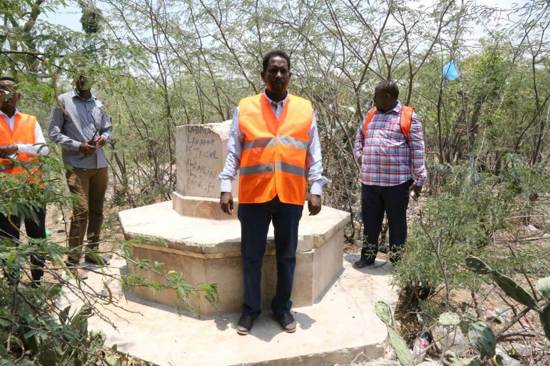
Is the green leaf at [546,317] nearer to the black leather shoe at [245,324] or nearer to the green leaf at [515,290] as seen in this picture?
the green leaf at [515,290]

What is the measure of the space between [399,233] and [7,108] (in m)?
3.14

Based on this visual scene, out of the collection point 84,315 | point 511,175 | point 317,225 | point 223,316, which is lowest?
point 223,316

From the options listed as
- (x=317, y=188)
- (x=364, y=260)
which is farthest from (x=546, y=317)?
(x=364, y=260)

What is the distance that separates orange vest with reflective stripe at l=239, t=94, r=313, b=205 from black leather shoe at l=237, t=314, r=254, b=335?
2.46ft

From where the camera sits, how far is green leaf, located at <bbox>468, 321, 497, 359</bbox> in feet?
4.66

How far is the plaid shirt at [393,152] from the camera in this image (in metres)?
3.40

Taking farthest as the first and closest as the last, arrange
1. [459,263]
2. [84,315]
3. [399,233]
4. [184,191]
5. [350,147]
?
[350,147] < [184,191] < [399,233] < [459,263] < [84,315]

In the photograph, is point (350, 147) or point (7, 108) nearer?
point (7, 108)

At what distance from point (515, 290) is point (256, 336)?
1670mm

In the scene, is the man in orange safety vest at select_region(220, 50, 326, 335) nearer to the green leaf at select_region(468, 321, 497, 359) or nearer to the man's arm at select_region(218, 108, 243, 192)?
the man's arm at select_region(218, 108, 243, 192)

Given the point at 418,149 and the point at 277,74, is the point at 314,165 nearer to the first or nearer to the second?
the point at 277,74

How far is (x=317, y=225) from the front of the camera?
3.37 meters

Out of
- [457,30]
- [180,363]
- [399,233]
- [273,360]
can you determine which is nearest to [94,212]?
[180,363]

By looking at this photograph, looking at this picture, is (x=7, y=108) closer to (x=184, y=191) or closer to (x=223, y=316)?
(x=184, y=191)
